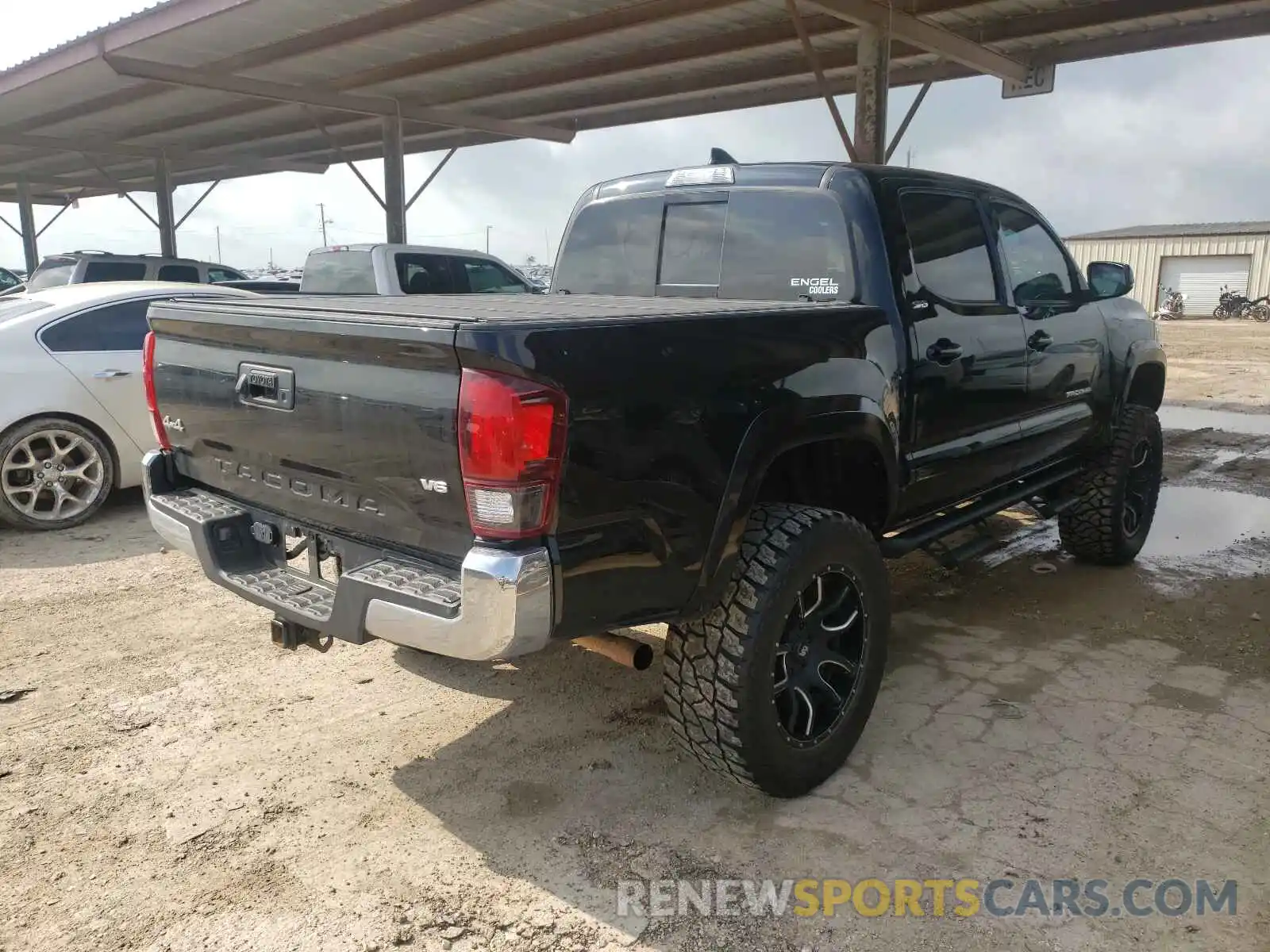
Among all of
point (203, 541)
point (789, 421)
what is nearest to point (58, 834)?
point (203, 541)

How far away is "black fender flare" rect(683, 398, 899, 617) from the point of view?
2615mm

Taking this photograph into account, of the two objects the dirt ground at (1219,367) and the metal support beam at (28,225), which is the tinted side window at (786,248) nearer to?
the dirt ground at (1219,367)

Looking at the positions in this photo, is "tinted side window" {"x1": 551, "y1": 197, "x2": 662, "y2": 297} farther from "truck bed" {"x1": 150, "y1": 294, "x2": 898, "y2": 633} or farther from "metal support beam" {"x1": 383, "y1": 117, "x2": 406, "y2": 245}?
"metal support beam" {"x1": 383, "y1": 117, "x2": 406, "y2": 245}

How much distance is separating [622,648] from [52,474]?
191 inches

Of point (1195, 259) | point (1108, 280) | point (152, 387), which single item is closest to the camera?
point (152, 387)

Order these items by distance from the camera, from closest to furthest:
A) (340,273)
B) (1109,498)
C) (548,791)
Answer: (548,791) → (1109,498) → (340,273)

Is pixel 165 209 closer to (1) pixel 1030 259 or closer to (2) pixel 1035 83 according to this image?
(2) pixel 1035 83

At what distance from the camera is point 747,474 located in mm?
2670

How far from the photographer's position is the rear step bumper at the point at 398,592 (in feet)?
7.20

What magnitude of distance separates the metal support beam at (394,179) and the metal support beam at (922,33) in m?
7.98

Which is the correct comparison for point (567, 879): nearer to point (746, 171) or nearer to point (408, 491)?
point (408, 491)

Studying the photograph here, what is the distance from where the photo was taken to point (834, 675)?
313 cm

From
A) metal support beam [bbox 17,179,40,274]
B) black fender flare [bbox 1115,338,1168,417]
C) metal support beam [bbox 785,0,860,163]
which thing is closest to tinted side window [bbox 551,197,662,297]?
black fender flare [bbox 1115,338,1168,417]
